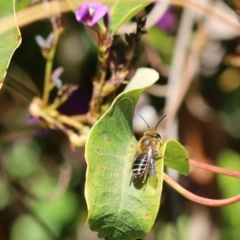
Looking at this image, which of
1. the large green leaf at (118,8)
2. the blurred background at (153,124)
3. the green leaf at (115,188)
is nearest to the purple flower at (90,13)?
the large green leaf at (118,8)

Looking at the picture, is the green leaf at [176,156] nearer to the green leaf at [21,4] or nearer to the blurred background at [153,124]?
the green leaf at [21,4]

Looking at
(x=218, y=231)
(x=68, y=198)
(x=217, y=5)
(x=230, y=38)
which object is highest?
(x=217, y=5)

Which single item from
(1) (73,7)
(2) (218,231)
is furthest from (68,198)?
(1) (73,7)

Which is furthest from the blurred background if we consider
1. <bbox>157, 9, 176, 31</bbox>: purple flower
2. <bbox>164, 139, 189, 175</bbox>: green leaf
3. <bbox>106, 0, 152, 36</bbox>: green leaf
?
<bbox>164, 139, 189, 175</bbox>: green leaf

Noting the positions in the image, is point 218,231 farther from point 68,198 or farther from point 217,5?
point 217,5

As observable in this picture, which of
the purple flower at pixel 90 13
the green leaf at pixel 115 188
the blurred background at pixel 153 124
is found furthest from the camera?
the blurred background at pixel 153 124

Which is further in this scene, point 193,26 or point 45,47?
point 193,26
